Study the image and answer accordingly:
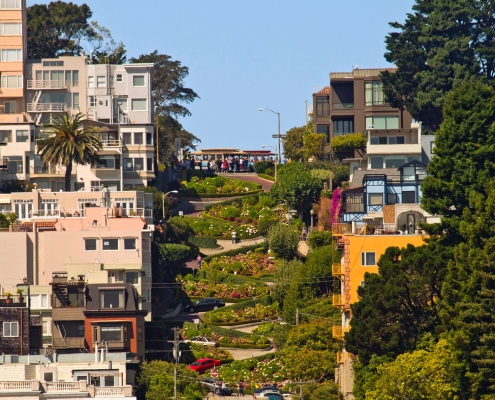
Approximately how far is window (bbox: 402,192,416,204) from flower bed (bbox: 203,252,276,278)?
12.7m

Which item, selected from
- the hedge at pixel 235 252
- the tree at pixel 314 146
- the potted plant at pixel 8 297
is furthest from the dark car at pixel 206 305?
the tree at pixel 314 146

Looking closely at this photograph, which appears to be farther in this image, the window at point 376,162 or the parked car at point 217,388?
the window at point 376,162

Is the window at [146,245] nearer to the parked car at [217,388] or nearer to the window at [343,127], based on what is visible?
the parked car at [217,388]

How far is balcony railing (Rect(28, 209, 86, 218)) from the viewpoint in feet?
477

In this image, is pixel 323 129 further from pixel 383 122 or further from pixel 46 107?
pixel 46 107

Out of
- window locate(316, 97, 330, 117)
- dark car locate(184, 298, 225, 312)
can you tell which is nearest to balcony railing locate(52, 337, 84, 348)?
dark car locate(184, 298, 225, 312)

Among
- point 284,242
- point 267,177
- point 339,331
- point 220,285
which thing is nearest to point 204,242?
point 284,242

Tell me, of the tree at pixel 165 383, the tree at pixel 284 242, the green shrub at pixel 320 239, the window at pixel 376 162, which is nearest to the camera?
the tree at pixel 165 383

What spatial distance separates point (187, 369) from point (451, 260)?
21.4 m

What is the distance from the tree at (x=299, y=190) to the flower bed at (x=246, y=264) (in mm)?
10991

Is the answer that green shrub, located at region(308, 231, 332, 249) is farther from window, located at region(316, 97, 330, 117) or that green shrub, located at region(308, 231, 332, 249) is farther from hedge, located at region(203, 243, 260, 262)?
window, located at region(316, 97, 330, 117)

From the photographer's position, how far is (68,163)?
157 meters

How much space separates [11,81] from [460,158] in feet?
214

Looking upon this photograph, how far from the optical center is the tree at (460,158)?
388 feet
